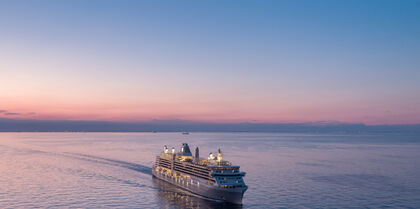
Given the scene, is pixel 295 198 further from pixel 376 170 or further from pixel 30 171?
pixel 30 171

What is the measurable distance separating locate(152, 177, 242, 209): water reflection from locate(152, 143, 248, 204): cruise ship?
1195 mm

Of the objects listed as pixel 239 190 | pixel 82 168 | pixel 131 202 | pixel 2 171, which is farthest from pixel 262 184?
pixel 2 171

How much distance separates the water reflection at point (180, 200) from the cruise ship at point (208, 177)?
47.0 inches

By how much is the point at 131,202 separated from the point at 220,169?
16995mm

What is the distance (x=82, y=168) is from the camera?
101625 millimetres

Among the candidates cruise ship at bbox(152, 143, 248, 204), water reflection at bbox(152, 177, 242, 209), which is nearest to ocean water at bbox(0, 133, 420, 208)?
water reflection at bbox(152, 177, 242, 209)

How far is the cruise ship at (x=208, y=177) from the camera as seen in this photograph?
57688mm

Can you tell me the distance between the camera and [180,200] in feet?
198

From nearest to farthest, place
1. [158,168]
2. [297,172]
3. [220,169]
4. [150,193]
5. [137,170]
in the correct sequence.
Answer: [220,169] < [150,193] < [158,168] < [297,172] < [137,170]

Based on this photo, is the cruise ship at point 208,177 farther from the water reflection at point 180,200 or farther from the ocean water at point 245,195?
the ocean water at point 245,195

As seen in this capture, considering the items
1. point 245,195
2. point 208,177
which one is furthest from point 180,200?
point 245,195

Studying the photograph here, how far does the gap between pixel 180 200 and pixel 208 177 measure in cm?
672

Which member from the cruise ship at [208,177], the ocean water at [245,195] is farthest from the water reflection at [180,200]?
the cruise ship at [208,177]

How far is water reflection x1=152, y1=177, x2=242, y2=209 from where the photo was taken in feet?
184
